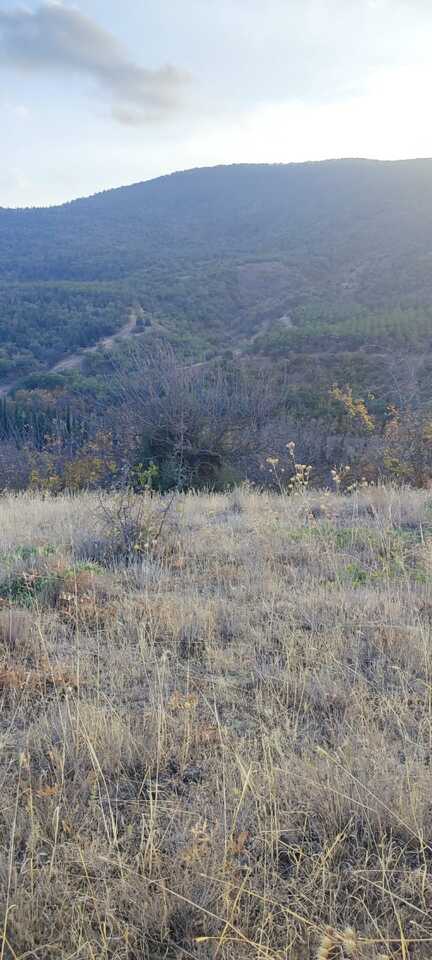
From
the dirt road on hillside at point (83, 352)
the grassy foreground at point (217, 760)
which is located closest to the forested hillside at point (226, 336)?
the dirt road on hillside at point (83, 352)

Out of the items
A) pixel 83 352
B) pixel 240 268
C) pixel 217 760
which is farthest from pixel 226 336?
pixel 217 760

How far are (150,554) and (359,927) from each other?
304 centimetres

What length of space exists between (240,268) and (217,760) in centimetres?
5613

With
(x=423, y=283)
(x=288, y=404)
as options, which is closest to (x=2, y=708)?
(x=288, y=404)

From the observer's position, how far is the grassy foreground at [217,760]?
147 centimetres

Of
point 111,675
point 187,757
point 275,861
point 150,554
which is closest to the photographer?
point 275,861

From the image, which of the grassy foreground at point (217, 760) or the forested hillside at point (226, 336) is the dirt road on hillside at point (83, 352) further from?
the grassy foreground at point (217, 760)

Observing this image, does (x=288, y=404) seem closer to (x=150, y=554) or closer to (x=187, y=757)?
(x=150, y=554)

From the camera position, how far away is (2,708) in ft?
8.04

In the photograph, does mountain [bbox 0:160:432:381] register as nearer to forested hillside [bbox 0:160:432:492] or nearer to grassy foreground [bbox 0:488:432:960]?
forested hillside [bbox 0:160:432:492]

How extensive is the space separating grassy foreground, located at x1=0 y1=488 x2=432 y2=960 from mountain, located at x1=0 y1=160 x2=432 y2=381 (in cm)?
2639

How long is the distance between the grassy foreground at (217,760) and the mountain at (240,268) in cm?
2639

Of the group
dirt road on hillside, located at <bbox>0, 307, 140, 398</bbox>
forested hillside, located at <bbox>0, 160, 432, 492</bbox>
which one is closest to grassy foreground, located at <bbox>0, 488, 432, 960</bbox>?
forested hillside, located at <bbox>0, 160, 432, 492</bbox>

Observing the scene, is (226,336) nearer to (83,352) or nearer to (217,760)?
(83,352)
